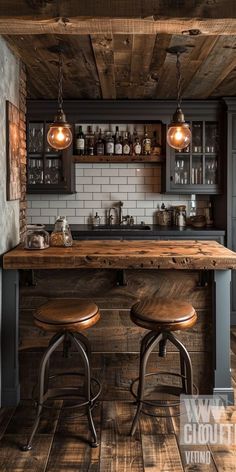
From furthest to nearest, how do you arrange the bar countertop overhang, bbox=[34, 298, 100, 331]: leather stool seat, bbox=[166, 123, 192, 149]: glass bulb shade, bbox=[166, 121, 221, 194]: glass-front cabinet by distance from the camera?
1. bbox=[166, 121, 221, 194]: glass-front cabinet
2. bbox=[166, 123, 192, 149]: glass bulb shade
3. the bar countertop overhang
4. bbox=[34, 298, 100, 331]: leather stool seat

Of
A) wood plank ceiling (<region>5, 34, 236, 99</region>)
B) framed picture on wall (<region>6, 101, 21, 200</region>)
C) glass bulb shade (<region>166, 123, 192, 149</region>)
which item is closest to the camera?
framed picture on wall (<region>6, 101, 21, 200</region>)

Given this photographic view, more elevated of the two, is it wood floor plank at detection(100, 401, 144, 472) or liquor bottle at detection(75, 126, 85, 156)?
liquor bottle at detection(75, 126, 85, 156)

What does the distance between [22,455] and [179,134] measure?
2360 millimetres

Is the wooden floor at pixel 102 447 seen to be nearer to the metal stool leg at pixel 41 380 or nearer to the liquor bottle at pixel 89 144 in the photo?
the metal stool leg at pixel 41 380

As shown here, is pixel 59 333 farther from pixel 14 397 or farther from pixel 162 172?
pixel 162 172

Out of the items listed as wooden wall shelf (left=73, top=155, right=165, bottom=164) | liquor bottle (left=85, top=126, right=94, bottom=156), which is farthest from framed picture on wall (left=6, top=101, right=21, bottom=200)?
liquor bottle (left=85, top=126, right=94, bottom=156)

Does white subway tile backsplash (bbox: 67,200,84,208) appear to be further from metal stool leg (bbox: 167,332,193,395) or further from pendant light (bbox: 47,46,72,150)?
metal stool leg (bbox: 167,332,193,395)

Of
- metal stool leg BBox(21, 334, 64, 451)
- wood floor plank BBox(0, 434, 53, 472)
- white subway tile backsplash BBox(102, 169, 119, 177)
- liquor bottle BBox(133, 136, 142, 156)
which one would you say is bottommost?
wood floor plank BBox(0, 434, 53, 472)

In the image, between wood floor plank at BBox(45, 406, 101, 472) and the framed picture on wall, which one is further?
the framed picture on wall

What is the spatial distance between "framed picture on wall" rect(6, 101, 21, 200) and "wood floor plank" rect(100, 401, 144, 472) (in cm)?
156

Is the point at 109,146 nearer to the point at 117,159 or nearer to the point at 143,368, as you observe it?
the point at 117,159

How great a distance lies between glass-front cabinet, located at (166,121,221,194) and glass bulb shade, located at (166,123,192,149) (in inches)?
69.8

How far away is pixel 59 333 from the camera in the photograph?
2.62 meters

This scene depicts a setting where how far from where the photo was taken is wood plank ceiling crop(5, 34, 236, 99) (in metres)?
3.21
